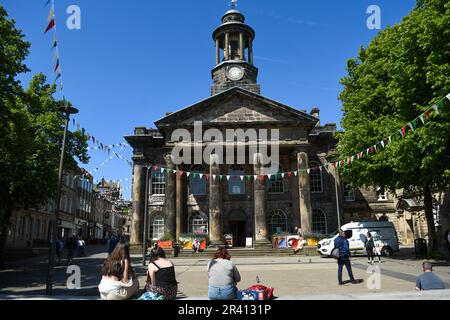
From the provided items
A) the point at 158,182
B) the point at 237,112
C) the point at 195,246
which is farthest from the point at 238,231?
the point at 237,112

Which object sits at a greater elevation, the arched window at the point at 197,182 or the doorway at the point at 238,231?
the arched window at the point at 197,182

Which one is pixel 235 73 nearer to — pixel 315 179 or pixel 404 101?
pixel 315 179

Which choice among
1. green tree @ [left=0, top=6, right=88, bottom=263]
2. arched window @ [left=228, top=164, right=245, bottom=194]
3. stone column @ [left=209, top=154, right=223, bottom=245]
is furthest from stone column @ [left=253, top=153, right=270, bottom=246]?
green tree @ [left=0, top=6, right=88, bottom=263]

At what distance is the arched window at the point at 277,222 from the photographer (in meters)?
33.3

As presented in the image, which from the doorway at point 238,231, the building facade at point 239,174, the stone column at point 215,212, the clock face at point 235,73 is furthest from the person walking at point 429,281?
the clock face at point 235,73

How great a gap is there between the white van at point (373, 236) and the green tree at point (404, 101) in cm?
430

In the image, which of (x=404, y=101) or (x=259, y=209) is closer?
(x=404, y=101)

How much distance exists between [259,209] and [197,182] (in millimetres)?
8540

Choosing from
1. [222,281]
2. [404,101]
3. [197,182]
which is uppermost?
[404,101]

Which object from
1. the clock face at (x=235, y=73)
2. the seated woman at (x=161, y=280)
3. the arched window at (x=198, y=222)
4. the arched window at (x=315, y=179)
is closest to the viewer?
the seated woman at (x=161, y=280)

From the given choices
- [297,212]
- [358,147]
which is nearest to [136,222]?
[297,212]

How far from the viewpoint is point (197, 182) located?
1359 inches

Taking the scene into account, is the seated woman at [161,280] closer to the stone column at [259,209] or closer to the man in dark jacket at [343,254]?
the man in dark jacket at [343,254]
